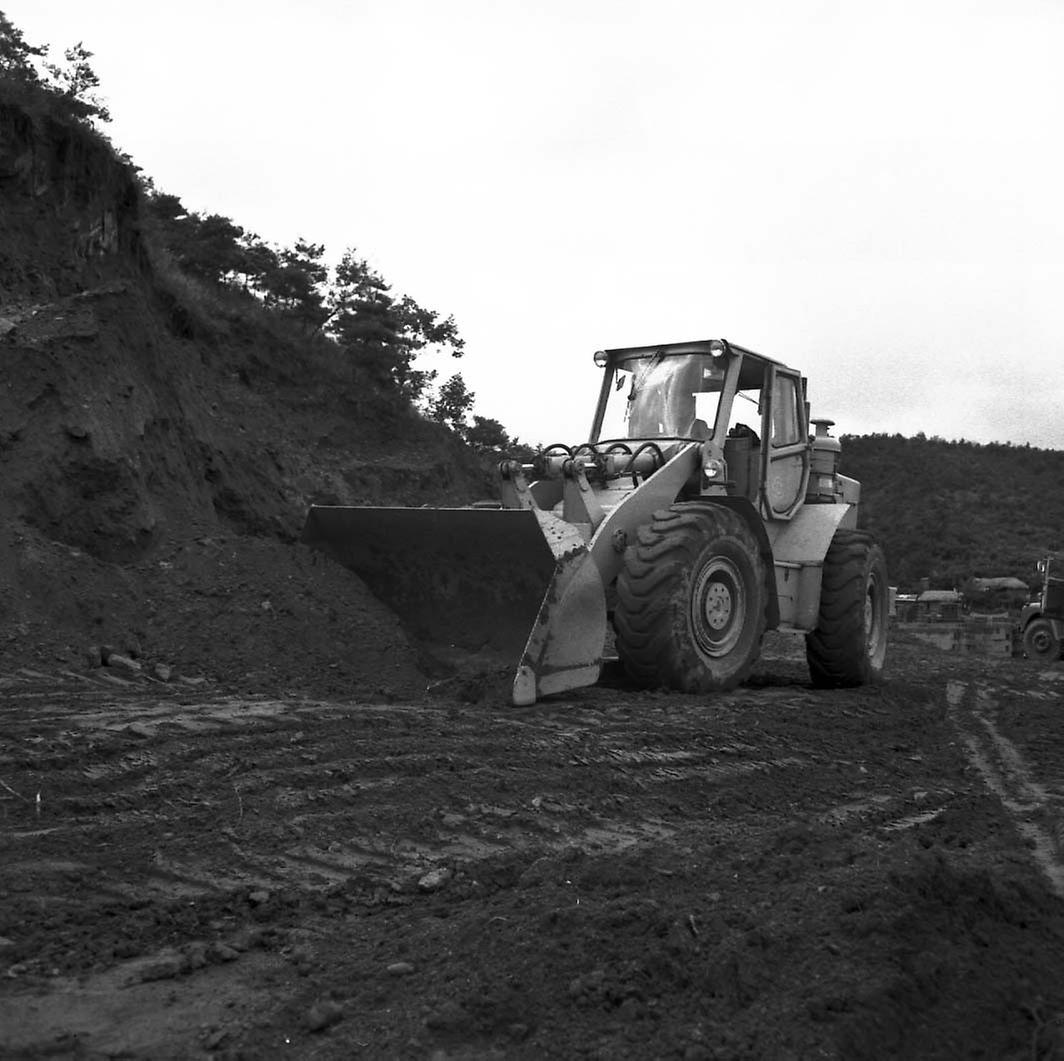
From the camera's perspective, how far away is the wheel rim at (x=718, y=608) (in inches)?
336

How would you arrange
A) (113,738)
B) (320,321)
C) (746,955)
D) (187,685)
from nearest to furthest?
1. (746,955)
2. (113,738)
3. (187,685)
4. (320,321)

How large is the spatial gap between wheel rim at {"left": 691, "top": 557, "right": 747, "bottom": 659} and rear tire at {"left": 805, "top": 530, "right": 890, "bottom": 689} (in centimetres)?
177

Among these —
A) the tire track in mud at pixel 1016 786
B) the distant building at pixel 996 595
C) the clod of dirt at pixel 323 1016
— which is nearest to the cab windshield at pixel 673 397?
the tire track in mud at pixel 1016 786

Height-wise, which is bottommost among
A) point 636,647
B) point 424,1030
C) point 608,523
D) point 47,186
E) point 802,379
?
point 424,1030

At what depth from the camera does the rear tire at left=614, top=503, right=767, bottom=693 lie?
26.5ft

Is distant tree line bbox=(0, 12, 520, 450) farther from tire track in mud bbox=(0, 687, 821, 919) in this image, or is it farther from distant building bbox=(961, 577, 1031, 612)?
distant building bbox=(961, 577, 1031, 612)

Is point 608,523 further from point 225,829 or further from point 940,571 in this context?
point 940,571

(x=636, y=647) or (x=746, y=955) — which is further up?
(x=636, y=647)

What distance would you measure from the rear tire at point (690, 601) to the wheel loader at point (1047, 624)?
61.0 ft

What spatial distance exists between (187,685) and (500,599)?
2.18m

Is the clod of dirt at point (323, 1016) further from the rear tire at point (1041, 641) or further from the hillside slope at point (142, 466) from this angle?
the rear tire at point (1041, 641)

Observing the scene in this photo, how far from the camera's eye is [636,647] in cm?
818

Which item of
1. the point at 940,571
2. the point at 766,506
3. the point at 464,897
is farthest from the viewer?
the point at 940,571

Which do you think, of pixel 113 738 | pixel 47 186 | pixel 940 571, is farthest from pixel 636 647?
pixel 940 571
